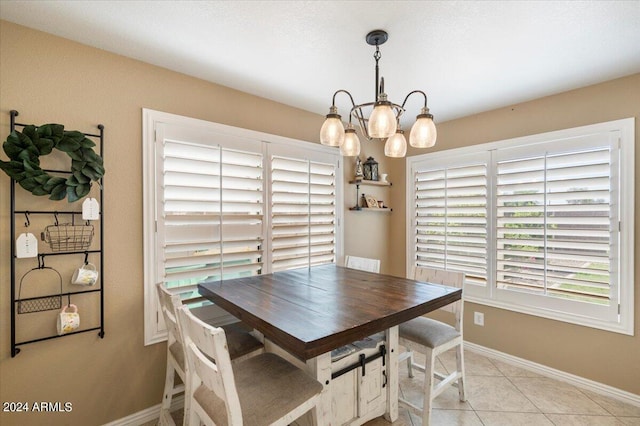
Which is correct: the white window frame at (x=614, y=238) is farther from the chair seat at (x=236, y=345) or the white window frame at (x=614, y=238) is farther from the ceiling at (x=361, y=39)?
the chair seat at (x=236, y=345)

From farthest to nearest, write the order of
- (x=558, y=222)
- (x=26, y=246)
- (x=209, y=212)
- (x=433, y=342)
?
(x=558, y=222)
(x=209, y=212)
(x=433, y=342)
(x=26, y=246)

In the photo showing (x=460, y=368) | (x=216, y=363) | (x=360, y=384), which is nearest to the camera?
(x=216, y=363)

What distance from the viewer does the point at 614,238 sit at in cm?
221

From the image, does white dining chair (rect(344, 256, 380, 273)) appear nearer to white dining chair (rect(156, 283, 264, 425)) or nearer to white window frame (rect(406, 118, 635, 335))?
white window frame (rect(406, 118, 635, 335))

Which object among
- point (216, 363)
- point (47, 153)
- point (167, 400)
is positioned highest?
point (47, 153)

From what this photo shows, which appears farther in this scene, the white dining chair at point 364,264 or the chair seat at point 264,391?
the white dining chair at point 364,264

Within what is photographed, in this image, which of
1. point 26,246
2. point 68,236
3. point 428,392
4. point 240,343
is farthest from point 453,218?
point 26,246

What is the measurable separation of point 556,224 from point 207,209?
2.87 m

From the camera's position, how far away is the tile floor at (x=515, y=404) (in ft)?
6.46

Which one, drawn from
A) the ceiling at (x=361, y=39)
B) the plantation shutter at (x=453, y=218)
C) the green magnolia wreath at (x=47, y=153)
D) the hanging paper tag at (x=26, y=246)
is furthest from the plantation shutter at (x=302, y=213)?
the hanging paper tag at (x=26, y=246)

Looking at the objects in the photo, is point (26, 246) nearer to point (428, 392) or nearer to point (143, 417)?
point (143, 417)

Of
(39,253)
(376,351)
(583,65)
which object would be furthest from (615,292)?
(39,253)

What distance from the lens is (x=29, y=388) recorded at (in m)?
1.62

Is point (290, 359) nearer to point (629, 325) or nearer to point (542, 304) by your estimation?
point (542, 304)
